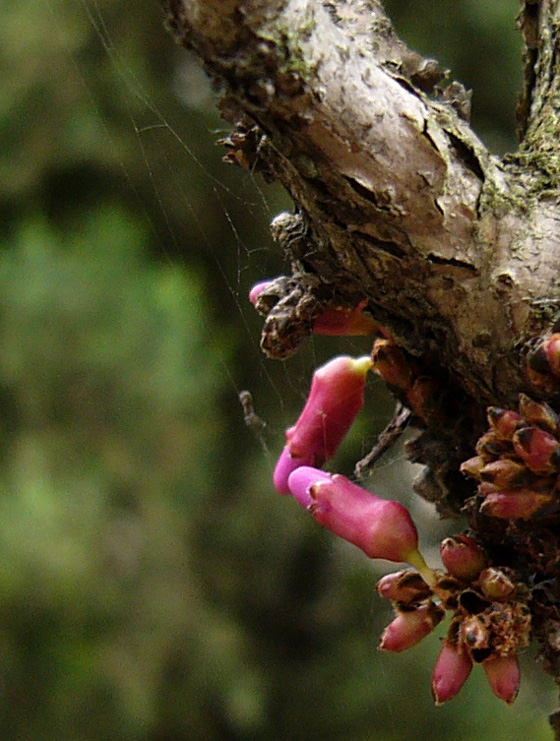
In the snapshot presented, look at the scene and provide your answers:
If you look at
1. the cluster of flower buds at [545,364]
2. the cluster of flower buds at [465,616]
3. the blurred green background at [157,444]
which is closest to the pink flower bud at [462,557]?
the cluster of flower buds at [465,616]

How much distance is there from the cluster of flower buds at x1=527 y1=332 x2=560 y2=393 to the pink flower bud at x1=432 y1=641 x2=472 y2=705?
0.16 metres

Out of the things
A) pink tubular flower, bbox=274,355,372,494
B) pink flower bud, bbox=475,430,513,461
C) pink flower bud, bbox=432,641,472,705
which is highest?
pink tubular flower, bbox=274,355,372,494

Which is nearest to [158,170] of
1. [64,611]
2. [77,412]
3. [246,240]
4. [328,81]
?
[246,240]

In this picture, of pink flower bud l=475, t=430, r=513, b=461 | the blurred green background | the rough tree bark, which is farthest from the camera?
the blurred green background

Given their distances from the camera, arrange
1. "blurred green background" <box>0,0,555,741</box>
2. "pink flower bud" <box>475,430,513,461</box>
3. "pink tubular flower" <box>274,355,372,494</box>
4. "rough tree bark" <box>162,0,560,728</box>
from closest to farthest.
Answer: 1. "rough tree bark" <box>162,0,560,728</box>
2. "pink flower bud" <box>475,430,513,461</box>
3. "pink tubular flower" <box>274,355,372,494</box>
4. "blurred green background" <box>0,0,555,741</box>

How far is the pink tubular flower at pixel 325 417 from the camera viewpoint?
0.66 m

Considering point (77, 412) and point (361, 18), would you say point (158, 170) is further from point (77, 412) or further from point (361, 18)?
point (361, 18)

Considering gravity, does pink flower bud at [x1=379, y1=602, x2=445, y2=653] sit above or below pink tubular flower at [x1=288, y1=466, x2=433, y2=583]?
below

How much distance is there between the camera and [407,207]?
0.48 meters

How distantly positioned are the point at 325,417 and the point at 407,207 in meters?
0.22

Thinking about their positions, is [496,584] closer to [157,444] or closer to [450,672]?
[450,672]

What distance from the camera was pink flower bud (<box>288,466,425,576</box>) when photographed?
1.88 ft

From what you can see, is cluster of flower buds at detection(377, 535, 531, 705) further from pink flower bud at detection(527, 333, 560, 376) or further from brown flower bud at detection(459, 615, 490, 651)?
pink flower bud at detection(527, 333, 560, 376)

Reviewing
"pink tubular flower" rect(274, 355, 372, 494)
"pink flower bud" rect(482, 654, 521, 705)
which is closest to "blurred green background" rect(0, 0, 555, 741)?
"pink tubular flower" rect(274, 355, 372, 494)
